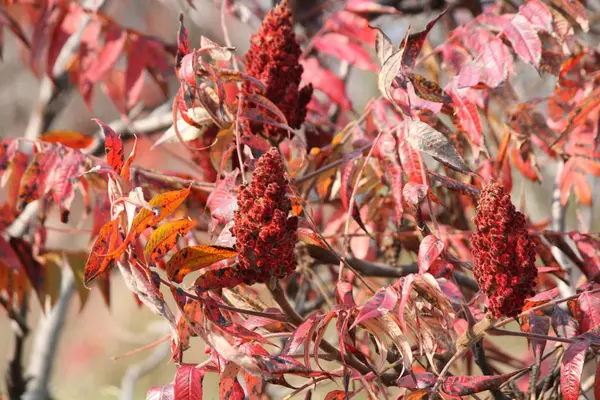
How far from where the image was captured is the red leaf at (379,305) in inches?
37.2

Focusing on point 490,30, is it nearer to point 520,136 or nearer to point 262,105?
point 520,136

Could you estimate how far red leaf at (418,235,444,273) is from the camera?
3.16ft

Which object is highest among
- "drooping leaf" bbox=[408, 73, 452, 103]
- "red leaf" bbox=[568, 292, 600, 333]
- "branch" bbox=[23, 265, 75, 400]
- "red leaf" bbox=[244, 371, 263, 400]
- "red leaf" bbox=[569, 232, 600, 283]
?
"drooping leaf" bbox=[408, 73, 452, 103]

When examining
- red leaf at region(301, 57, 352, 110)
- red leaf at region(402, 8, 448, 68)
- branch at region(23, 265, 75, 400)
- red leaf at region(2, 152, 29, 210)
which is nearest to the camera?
red leaf at region(402, 8, 448, 68)

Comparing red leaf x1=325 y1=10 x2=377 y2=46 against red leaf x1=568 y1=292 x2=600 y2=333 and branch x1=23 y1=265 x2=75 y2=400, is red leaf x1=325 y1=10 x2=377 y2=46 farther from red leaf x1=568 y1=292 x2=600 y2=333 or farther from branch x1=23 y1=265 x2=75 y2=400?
branch x1=23 y1=265 x2=75 y2=400

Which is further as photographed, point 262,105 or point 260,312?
point 262,105

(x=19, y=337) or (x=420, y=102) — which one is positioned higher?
(x=420, y=102)

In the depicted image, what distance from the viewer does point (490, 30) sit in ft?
5.50

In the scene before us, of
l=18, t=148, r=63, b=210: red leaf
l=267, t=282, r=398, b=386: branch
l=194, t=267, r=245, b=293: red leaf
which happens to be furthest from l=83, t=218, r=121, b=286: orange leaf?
l=18, t=148, r=63, b=210: red leaf

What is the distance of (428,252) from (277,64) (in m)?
0.52

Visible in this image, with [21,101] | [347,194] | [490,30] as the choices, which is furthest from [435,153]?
[21,101]

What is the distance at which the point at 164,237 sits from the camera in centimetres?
100

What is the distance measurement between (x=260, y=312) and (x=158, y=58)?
1.22 meters

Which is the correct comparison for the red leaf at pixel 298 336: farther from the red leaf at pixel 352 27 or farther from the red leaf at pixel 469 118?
the red leaf at pixel 352 27
